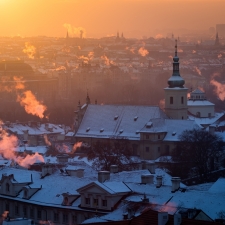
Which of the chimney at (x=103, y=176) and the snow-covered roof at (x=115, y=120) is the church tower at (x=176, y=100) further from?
the chimney at (x=103, y=176)

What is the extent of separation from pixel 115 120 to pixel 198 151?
46.3 feet

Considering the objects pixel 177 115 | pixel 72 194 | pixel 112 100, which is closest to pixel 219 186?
pixel 72 194

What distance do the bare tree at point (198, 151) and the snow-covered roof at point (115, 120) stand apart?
4.09m

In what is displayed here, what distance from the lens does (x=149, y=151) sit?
69625 millimetres

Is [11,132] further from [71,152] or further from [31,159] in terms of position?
[31,159]

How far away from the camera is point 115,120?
73812 millimetres

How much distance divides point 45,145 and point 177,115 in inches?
277

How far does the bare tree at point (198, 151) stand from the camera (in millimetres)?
56438

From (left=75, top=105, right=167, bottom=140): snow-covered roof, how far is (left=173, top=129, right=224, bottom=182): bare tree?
13.4ft

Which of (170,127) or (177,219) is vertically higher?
(177,219)

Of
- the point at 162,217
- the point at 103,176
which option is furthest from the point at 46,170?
the point at 162,217

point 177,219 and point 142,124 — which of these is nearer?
point 177,219

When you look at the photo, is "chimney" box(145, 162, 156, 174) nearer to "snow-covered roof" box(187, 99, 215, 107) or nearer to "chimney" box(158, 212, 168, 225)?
"chimney" box(158, 212, 168, 225)

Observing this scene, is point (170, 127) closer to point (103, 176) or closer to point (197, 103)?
point (103, 176)
